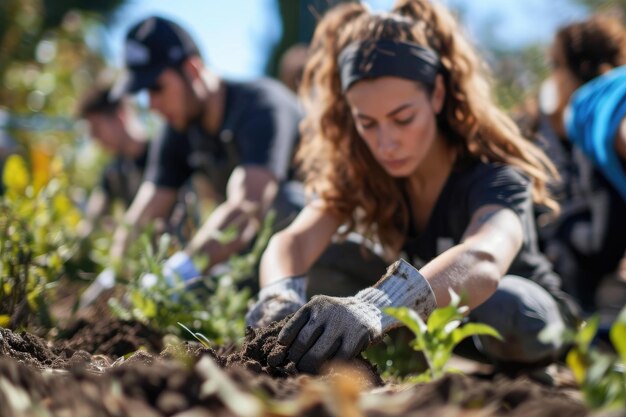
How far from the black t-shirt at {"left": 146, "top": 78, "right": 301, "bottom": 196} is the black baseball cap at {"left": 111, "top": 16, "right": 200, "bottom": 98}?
0.98 ft

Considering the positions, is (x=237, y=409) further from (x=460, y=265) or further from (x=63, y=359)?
(x=460, y=265)

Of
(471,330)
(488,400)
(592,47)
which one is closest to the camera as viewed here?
(488,400)

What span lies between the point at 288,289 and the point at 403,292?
53 cm

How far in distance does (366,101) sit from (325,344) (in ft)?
2.87

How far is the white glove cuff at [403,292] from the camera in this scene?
1.67 m

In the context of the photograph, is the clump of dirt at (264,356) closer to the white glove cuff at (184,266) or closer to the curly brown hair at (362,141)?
the curly brown hair at (362,141)

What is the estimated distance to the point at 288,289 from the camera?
215cm

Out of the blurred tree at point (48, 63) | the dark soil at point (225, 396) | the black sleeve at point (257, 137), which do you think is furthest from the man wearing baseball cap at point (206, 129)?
the blurred tree at point (48, 63)

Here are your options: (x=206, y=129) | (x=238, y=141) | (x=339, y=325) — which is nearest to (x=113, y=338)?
(x=339, y=325)

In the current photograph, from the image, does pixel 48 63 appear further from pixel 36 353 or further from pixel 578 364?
pixel 578 364

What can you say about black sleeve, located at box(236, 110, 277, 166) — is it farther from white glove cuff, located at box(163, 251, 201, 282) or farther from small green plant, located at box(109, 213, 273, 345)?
small green plant, located at box(109, 213, 273, 345)

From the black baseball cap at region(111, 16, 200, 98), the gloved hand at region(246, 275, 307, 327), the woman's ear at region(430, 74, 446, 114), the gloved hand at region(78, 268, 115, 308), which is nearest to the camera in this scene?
the gloved hand at region(246, 275, 307, 327)

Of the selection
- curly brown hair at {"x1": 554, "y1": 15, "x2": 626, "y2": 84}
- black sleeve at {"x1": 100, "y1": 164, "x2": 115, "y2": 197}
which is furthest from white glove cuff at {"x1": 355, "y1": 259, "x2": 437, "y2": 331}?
black sleeve at {"x1": 100, "y1": 164, "x2": 115, "y2": 197}

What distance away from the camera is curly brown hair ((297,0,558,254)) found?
7.70 ft
